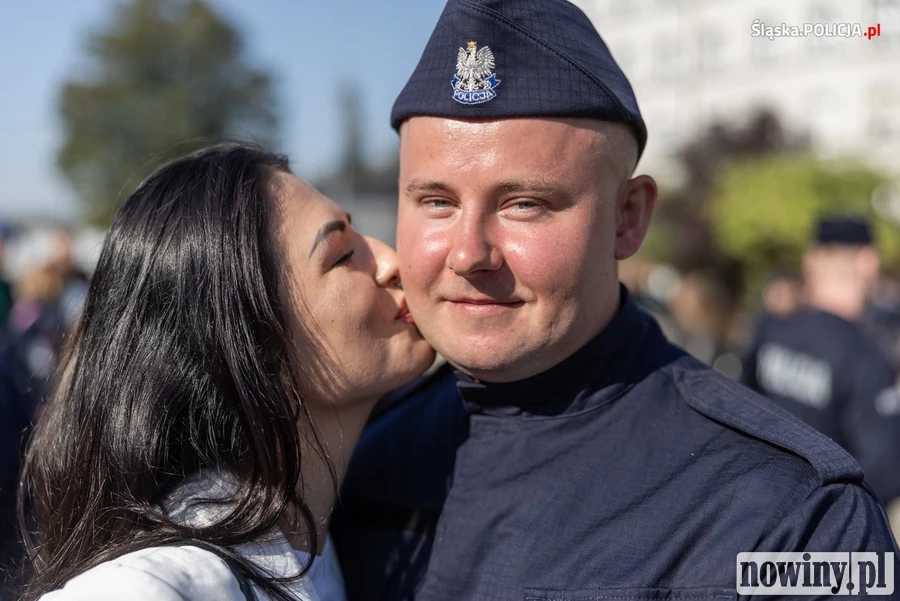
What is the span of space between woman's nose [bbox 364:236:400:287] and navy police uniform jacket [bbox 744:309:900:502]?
2.71 m

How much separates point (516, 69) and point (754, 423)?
3.10ft

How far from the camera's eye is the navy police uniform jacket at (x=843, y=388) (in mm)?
4133

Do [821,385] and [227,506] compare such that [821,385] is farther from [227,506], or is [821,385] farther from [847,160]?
[847,160]

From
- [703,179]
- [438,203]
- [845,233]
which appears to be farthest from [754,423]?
[703,179]

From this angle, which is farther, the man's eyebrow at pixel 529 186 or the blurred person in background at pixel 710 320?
the blurred person in background at pixel 710 320

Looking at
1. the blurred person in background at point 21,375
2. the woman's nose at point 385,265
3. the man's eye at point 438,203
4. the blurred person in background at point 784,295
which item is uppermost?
the man's eye at point 438,203

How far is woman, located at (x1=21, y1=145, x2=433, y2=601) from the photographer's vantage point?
187 cm

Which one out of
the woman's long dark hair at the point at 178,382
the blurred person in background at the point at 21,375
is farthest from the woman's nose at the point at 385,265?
the blurred person in background at the point at 21,375

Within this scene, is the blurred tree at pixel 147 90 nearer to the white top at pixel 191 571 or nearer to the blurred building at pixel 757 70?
the blurred building at pixel 757 70

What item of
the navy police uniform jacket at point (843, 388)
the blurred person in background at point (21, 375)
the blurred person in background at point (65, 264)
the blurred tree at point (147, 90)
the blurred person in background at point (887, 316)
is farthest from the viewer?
the blurred tree at point (147, 90)

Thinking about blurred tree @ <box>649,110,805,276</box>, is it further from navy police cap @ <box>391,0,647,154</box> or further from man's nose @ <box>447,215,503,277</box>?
man's nose @ <box>447,215,503,277</box>

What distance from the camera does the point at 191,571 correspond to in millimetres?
1643

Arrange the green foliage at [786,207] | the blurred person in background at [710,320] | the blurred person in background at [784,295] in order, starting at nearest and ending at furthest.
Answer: the blurred person in background at [710,320] → the blurred person in background at [784,295] → the green foliage at [786,207]

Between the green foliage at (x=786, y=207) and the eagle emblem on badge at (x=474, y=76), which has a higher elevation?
the eagle emblem on badge at (x=474, y=76)
